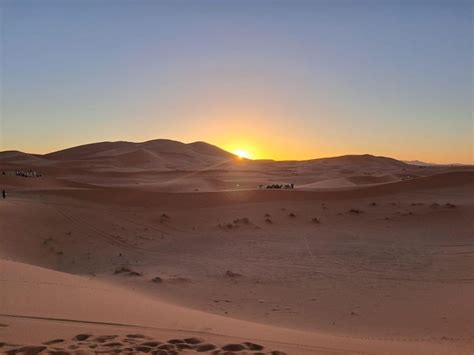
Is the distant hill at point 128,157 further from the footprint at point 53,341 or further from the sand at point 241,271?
the footprint at point 53,341

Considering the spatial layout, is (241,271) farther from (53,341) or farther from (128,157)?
(128,157)

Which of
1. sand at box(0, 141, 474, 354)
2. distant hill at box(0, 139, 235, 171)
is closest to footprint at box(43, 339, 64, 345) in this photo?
sand at box(0, 141, 474, 354)

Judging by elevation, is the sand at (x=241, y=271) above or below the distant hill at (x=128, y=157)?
below

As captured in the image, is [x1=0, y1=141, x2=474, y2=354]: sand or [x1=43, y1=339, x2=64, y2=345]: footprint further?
[x1=0, y1=141, x2=474, y2=354]: sand

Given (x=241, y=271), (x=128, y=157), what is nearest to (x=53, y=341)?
(x=241, y=271)

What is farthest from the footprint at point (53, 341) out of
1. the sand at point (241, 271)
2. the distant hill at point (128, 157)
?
the distant hill at point (128, 157)

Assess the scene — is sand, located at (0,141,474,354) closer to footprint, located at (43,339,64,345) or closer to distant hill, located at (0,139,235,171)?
footprint, located at (43,339,64,345)

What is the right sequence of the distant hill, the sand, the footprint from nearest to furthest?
the footprint → the sand → the distant hill

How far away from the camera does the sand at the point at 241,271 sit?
535 cm

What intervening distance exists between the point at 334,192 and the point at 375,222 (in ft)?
18.3

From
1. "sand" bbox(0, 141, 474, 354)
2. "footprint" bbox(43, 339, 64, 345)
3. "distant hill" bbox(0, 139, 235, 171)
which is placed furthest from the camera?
"distant hill" bbox(0, 139, 235, 171)

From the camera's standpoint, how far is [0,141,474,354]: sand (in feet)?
A: 17.6

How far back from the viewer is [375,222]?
1750cm

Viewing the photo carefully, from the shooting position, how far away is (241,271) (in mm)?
10836
